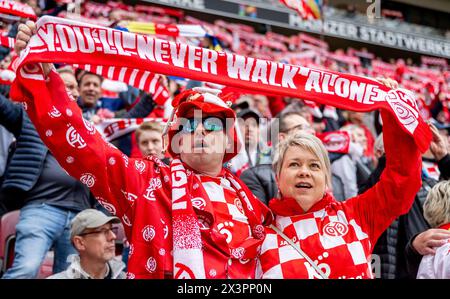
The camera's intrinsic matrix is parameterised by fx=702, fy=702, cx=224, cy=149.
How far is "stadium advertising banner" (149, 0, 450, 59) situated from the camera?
48.7 ft

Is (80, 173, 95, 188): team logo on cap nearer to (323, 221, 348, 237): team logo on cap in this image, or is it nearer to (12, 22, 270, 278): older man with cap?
(12, 22, 270, 278): older man with cap

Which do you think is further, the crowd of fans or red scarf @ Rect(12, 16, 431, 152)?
the crowd of fans

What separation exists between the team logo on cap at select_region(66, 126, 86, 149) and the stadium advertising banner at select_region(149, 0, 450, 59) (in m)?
11.8

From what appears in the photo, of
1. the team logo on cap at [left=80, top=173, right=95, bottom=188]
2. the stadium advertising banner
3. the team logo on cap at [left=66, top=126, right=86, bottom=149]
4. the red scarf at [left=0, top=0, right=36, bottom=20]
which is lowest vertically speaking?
the team logo on cap at [left=80, top=173, right=95, bottom=188]

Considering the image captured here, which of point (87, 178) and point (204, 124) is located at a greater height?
point (204, 124)

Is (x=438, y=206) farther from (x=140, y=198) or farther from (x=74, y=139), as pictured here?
(x=74, y=139)

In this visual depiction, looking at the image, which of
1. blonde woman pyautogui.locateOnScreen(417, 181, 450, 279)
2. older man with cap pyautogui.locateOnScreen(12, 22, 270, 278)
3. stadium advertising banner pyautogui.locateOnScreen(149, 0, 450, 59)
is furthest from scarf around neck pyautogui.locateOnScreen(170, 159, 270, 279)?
stadium advertising banner pyautogui.locateOnScreen(149, 0, 450, 59)

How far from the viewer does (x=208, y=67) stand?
8.17 feet

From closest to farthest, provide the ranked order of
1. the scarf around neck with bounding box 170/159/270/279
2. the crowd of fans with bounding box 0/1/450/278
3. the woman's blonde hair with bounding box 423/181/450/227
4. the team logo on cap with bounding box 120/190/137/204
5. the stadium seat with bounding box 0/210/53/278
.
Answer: the scarf around neck with bounding box 170/159/270/279
the team logo on cap with bounding box 120/190/137/204
the woman's blonde hair with bounding box 423/181/450/227
the crowd of fans with bounding box 0/1/450/278
the stadium seat with bounding box 0/210/53/278

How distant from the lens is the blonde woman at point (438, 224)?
2.92 metres

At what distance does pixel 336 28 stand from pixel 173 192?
1583 centimetres

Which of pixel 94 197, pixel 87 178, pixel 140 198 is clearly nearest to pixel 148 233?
pixel 140 198

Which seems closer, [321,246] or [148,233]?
[148,233]

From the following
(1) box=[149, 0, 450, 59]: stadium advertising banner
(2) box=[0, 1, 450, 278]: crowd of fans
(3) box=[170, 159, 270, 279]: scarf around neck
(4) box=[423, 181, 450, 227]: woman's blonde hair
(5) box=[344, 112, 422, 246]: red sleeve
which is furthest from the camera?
(1) box=[149, 0, 450, 59]: stadium advertising banner
